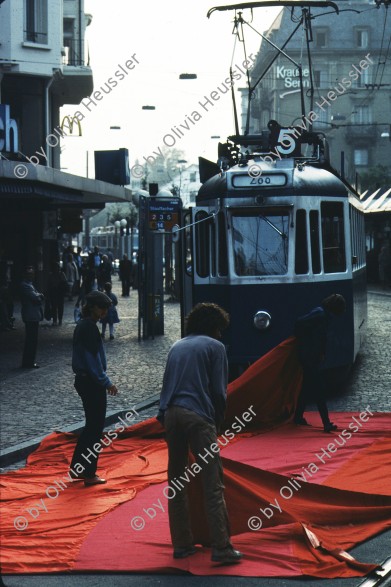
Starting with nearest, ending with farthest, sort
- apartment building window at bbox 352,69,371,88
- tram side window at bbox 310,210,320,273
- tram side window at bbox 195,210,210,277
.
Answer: tram side window at bbox 310,210,320,273
tram side window at bbox 195,210,210,277
apartment building window at bbox 352,69,371,88

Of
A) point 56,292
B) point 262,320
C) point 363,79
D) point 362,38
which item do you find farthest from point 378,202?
point 363,79

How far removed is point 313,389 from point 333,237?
343cm

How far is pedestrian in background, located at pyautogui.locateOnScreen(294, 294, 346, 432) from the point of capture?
13133mm

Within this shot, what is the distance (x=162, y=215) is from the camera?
24750 mm

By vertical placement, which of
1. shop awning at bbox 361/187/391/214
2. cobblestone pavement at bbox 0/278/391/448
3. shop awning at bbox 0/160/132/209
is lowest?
cobblestone pavement at bbox 0/278/391/448

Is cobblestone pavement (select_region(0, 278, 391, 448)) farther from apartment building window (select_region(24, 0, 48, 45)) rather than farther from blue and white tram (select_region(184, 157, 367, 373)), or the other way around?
apartment building window (select_region(24, 0, 48, 45))

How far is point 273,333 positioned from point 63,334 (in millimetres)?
13931

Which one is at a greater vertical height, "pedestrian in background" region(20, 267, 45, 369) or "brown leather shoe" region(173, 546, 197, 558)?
"pedestrian in background" region(20, 267, 45, 369)

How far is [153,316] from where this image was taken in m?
26.4

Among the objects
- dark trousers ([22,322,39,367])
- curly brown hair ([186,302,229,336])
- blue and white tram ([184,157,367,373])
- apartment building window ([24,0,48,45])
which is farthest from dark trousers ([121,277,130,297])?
curly brown hair ([186,302,229,336])

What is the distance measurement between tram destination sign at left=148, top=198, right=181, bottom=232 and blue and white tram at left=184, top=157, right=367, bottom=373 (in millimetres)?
8821

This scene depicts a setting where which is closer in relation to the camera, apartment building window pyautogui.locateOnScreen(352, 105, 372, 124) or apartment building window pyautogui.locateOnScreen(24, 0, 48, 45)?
apartment building window pyautogui.locateOnScreen(24, 0, 48, 45)

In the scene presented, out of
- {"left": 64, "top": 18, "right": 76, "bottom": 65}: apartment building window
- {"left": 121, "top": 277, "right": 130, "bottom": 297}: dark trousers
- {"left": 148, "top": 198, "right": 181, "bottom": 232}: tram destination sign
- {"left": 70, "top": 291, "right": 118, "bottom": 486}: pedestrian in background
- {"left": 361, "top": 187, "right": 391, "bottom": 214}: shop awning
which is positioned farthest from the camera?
{"left": 361, "top": 187, "right": 391, "bottom": 214}: shop awning

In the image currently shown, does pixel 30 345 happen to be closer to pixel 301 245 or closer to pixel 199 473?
pixel 301 245
